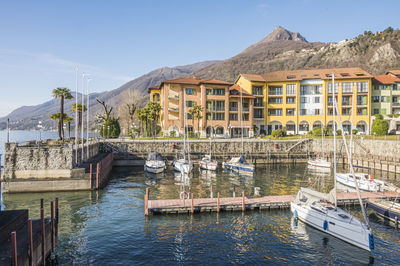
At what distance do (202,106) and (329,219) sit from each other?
5956cm

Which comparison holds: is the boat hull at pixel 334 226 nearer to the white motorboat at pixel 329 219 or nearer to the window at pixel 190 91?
the white motorboat at pixel 329 219

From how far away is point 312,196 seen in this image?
24.7 meters

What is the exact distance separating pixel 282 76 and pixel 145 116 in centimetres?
4701

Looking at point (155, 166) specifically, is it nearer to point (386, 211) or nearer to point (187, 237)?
point (187, 237)

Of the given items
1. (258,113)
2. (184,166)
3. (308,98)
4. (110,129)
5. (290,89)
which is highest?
(290,89)

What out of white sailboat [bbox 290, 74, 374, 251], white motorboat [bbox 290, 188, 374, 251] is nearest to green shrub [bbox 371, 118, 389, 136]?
white motorboat [bbox 290, 188, 374, 251]

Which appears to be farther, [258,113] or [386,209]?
[258,113]

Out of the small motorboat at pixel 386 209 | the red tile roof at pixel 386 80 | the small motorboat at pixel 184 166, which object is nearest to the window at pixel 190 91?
the small motorboat at pixel 184 166

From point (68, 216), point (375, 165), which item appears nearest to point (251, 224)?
point (68, 216)

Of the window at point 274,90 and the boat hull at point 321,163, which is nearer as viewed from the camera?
the boat hull at point 321,163

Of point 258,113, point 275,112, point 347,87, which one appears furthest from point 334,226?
point 347,87

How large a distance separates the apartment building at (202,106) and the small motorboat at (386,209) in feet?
177

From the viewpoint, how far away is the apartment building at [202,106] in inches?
3063

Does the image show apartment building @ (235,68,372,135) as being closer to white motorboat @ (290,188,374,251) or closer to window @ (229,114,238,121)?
window @ (229,114,238,121)
